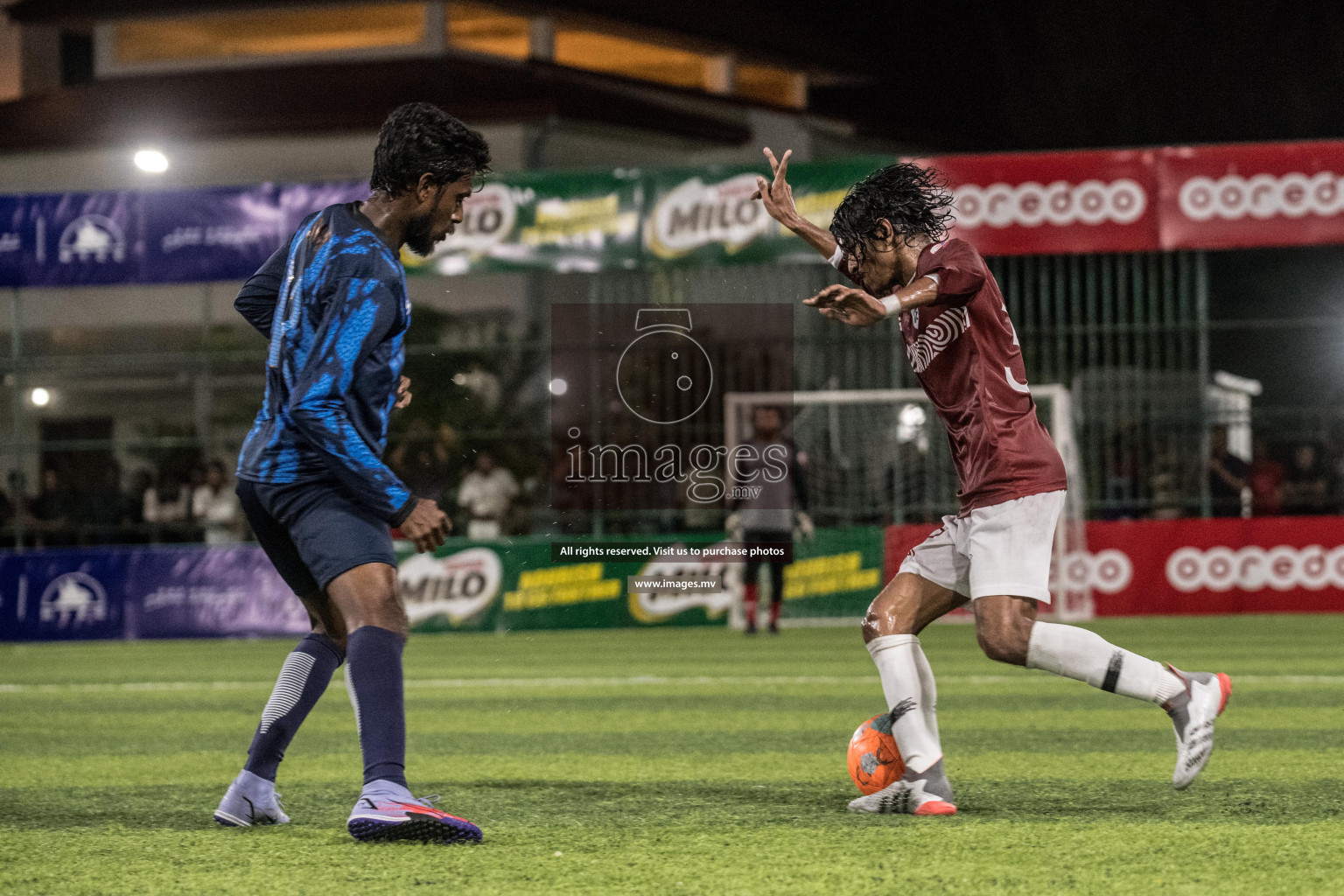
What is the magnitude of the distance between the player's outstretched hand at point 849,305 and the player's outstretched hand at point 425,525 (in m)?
1.16

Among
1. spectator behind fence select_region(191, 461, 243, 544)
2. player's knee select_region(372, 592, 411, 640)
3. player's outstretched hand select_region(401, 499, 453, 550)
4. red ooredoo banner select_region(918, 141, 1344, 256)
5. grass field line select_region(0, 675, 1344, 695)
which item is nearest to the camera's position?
player's outstretched hand select_region(401, 499, 453, 550)

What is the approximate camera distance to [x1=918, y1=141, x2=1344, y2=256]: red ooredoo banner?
1655cm

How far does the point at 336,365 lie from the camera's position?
472cm

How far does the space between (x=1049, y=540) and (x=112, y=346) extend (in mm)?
25416

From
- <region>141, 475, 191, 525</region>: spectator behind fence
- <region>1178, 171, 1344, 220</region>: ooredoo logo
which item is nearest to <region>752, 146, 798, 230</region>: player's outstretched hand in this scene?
<region>1178, 171, 1344, 220</region>: ooredoo logo

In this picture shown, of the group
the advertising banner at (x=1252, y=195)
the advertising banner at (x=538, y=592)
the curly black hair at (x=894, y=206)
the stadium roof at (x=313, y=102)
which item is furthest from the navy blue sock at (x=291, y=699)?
the stadium roof at (x=313, y=102)

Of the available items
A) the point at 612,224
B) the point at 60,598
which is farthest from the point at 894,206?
the point at 60,598

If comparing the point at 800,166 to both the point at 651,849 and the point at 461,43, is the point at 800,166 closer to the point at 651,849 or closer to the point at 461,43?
the point at 651,849

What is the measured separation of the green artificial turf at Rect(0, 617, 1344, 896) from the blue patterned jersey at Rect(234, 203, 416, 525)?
3.43ft

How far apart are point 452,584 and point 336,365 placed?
12433 mm

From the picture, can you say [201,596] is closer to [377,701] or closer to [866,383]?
[866,383]

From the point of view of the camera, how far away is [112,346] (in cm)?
2855

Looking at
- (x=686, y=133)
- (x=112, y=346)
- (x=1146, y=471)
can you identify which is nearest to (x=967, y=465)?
(x=1146, y=471)

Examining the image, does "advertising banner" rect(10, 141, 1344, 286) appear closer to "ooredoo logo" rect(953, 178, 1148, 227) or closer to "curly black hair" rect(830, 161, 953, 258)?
"ooredoo logo" rect(953, 178, 1148, 227)
